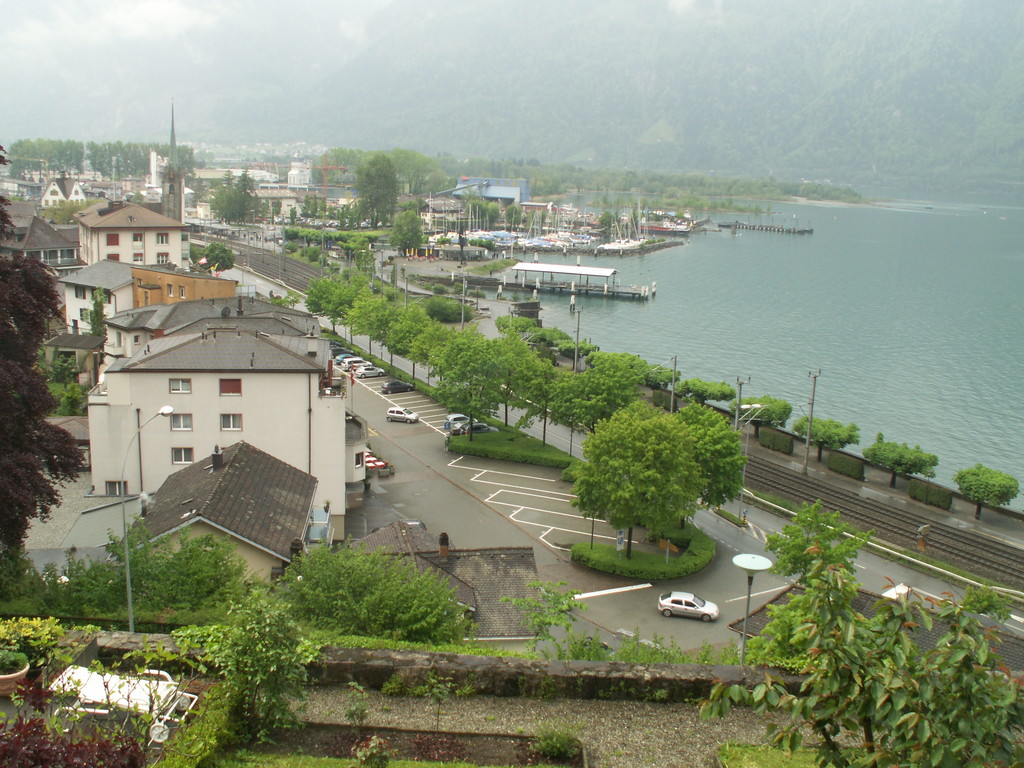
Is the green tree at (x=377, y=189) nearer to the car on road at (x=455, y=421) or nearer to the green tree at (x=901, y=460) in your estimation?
the car on road at (x=455, y=421)

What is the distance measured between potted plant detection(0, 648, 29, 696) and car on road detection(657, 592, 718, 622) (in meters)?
13.8

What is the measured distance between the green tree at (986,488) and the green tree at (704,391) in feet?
34.8

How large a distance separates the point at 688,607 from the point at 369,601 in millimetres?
9703

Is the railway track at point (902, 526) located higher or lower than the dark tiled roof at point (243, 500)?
lower

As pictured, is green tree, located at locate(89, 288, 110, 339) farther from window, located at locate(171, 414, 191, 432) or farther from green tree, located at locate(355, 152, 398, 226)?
green tree, located at locate(355, 152, 398, 226)

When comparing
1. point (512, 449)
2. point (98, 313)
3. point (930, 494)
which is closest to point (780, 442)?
point (930, 494)

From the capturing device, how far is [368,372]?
40.7 m

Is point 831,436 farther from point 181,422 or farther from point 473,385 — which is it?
point 181,422

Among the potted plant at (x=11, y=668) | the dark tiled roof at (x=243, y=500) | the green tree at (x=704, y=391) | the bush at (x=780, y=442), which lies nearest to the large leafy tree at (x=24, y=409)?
the dark tiled roof at (x=243, y=500)

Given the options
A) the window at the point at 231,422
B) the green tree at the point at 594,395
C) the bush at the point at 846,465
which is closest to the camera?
the window at the point at 231,422

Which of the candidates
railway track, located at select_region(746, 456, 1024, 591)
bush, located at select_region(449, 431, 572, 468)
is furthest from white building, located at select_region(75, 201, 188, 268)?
railway track, located at select_region(746, 456, 1024, 591)

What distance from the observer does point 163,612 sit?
11.6 m

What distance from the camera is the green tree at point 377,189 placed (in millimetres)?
115438

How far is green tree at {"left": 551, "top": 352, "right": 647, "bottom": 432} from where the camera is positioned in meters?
29.4
